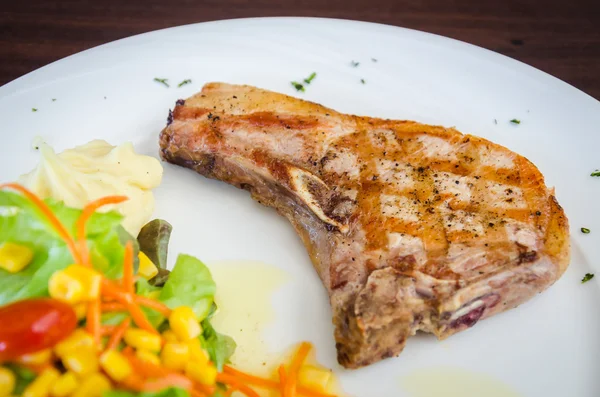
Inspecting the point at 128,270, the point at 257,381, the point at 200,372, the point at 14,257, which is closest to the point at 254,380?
the point at 257,381

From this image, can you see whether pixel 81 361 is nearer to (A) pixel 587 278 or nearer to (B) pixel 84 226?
(B) pixel 84 226

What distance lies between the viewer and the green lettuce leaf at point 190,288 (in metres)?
3.00

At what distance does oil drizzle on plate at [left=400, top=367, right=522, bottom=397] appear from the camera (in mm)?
2988

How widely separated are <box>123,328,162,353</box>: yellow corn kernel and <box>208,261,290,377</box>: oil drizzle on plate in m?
0.65

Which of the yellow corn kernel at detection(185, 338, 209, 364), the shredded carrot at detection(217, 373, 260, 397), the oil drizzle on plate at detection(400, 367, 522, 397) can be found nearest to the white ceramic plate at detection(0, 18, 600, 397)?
the oil drizzle on plate at detection(400, 367, 522, 397)

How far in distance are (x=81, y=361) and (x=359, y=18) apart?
4.96 meters

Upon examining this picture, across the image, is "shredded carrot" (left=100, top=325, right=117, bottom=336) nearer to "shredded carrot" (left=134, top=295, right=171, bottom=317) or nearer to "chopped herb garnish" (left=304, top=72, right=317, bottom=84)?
"shredded carrot" (left=134, top=295, right=171, bottom=317)

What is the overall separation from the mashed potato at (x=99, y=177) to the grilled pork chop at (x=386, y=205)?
1.12 feet

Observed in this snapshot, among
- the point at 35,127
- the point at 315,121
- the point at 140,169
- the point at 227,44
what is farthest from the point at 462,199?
the point at 35,127

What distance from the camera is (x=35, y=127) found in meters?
4.22

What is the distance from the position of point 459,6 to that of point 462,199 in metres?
3.91

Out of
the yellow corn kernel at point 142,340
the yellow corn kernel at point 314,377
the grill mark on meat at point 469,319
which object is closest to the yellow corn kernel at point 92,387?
the yellow corn kernel at point 142,340

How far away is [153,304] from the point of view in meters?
2.77

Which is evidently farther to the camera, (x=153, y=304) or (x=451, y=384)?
(x=451, y=384)
